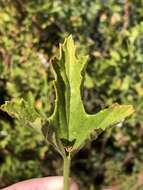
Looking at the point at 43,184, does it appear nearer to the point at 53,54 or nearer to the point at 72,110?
the point at 72,110

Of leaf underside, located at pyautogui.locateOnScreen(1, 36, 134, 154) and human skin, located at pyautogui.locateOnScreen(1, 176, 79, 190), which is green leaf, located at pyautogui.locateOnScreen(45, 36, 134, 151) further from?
human skin, located at pyautogui.locateOnScreen(1, 176, 79, 190)

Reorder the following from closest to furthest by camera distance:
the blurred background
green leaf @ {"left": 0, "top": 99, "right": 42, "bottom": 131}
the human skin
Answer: green leaf @ {"left": 0, "top": 99, "right": 42, "bottom": 131} → the human skin → the blurred background

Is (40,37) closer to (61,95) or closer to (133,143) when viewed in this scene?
(133,143)

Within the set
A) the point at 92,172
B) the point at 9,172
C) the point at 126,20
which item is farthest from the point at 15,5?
the point at 92,172

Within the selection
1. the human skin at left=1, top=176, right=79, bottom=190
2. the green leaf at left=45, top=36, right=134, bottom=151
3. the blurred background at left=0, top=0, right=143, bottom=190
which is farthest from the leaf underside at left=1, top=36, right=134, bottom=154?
the blurred background at left=0, top=0, right=143, bottom=190

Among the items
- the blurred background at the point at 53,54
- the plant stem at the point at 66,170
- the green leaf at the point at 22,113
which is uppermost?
the blurred background at the point at 53,54

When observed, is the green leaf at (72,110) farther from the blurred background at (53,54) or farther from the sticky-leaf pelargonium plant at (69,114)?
the blurred background at (53,54)

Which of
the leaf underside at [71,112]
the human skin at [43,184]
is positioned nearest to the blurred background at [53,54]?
the human skin at [43,184]
